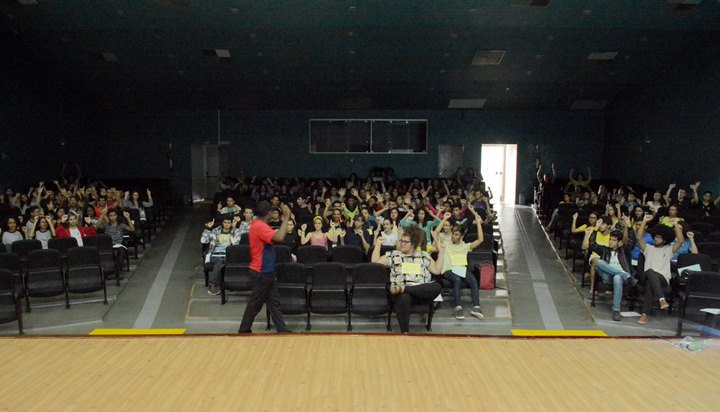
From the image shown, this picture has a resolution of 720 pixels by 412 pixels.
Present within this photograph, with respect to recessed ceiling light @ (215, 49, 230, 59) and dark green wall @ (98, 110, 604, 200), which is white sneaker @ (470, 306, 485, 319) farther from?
dark green wall @ (98, 110, 604, 200)

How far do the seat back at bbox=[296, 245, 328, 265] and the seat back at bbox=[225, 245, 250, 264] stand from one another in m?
0.78

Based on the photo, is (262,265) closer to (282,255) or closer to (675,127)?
(282,255)

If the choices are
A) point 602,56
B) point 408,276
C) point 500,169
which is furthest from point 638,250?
point 500,169

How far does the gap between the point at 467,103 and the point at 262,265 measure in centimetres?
1418

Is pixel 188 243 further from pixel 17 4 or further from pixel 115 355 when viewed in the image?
pixel 115 355

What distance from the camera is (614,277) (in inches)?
326

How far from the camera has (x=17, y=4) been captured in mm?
11555

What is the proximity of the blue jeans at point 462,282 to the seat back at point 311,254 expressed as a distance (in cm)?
184

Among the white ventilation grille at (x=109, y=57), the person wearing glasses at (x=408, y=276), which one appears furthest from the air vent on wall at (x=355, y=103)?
the person wearing glasses at (x=408, y=276)

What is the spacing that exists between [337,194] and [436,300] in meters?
6.96

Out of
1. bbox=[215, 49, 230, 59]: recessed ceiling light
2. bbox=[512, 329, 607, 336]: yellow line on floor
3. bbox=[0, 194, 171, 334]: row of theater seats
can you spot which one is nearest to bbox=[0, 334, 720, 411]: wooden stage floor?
bbox=[512, 329, 607, 336]: yellow line on floor

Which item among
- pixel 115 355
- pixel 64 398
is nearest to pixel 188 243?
pixel 115 355

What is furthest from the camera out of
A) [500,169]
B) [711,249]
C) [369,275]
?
[500,169]

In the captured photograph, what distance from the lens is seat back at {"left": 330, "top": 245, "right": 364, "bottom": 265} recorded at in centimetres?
870
